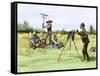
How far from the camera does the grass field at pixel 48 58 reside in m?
1.75

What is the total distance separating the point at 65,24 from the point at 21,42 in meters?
0.35

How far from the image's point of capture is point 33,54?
1789 mm

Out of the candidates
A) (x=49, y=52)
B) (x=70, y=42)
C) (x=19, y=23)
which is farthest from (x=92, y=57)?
(x=19, y=23)

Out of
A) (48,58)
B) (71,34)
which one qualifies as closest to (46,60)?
(48,58)

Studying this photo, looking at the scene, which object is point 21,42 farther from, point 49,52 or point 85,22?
point 85,22

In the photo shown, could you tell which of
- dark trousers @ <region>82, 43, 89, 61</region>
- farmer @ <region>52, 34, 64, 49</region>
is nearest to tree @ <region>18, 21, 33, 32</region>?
farmer @ <region>52, 34, 64, 49</region>

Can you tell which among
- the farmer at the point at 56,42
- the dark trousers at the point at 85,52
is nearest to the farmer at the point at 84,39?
the dark trousers at the point at 85,52

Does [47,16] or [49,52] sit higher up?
[47,16]

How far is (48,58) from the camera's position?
1.83 metres

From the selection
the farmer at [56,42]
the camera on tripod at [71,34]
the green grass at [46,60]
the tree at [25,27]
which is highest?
the tree at [25,27]

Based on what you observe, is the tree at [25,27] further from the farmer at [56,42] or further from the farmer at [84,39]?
the farmer at [84,39]

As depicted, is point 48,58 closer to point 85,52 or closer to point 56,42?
point 56,42

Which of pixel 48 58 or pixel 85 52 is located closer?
pixel 48 58

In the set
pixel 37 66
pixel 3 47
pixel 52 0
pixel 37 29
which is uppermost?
pixel 52 0
